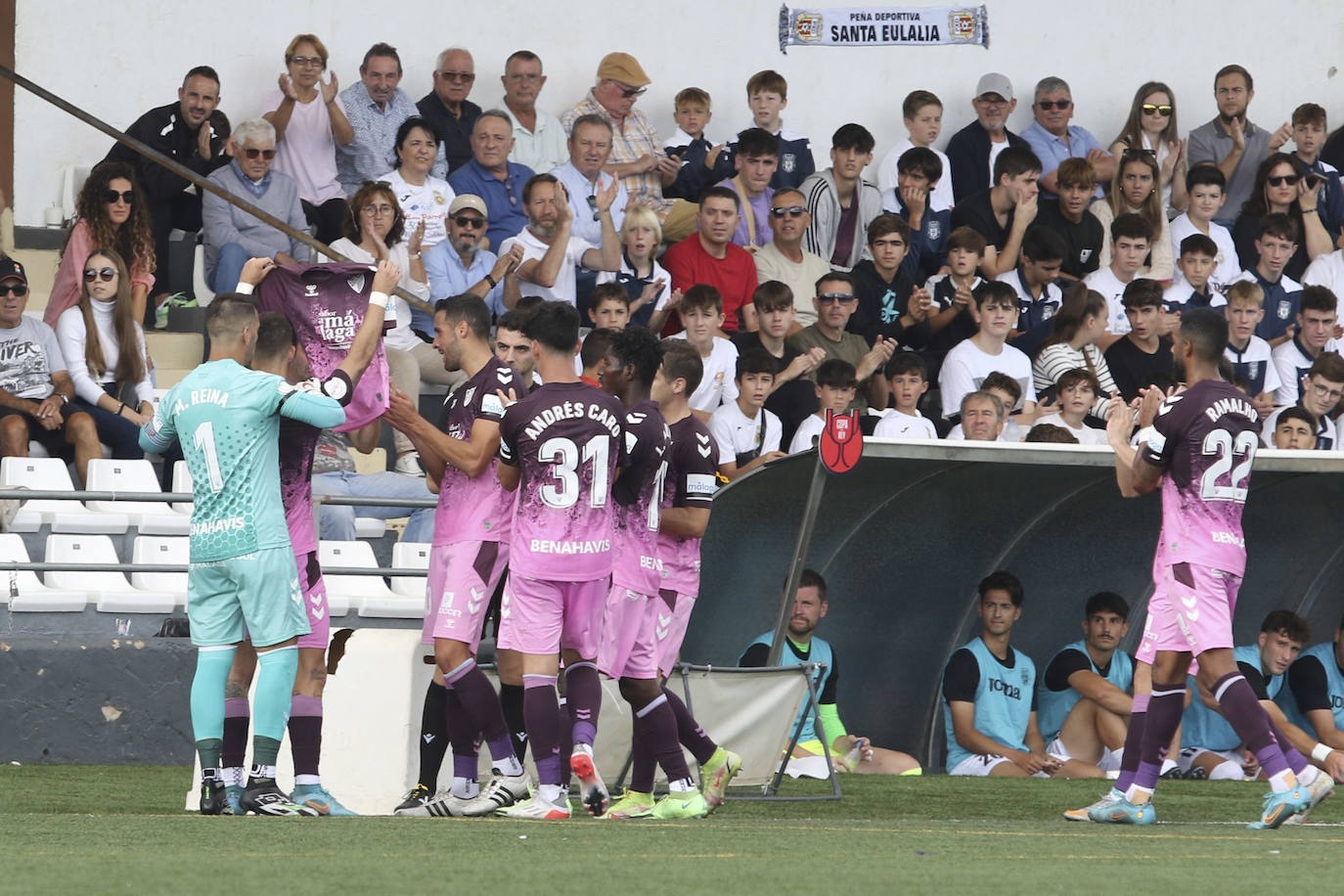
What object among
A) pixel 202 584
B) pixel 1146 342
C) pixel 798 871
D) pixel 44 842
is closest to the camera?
pixel 798 871

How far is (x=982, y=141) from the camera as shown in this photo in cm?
1436

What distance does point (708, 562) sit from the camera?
9.45m

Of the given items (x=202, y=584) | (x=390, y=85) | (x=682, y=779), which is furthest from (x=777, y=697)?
(x=390, y=85)

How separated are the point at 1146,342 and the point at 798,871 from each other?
805 centimetres

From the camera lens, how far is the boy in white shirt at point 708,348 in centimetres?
1123

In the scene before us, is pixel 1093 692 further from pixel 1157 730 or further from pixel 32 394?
pixel 32 394

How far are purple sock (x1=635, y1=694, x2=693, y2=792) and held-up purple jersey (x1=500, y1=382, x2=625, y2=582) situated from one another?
62cm

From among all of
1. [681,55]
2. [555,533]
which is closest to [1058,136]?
[681,55]

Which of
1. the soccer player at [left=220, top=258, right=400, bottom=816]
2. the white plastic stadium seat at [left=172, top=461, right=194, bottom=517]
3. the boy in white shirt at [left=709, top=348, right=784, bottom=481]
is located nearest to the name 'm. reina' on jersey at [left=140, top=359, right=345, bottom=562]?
the soccer player at [left=220, top=258, right=400, bottom=816]

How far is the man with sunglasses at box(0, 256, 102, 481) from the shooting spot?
34.4 ft

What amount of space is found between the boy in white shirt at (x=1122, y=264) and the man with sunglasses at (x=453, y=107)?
172 inches

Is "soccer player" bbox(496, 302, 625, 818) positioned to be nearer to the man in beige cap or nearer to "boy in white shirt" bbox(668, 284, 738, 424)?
"boy in white shirt" bbox(668, 284, 738, 424)

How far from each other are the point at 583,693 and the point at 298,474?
4.32 ft

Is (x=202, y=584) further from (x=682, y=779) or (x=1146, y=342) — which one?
(x=1146, y=342)
